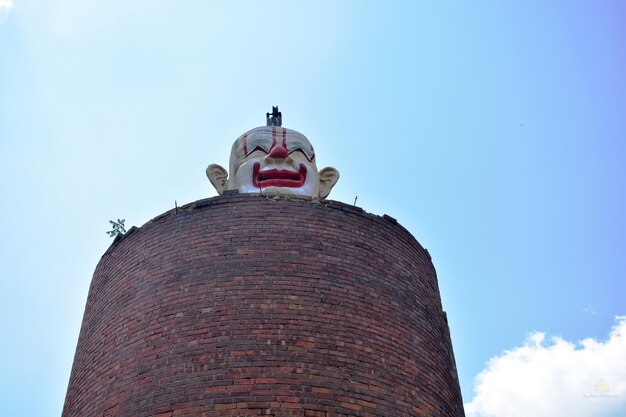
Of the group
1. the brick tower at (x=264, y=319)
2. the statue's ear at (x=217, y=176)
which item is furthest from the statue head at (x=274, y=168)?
the brick tower at (x=264, y=319)

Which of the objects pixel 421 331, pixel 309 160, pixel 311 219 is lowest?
pixel 421 331

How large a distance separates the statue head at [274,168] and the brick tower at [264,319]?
209 centimetres

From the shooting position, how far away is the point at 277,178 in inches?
532

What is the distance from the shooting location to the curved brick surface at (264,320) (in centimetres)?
901

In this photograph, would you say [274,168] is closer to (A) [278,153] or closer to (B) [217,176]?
(A) [278,153]

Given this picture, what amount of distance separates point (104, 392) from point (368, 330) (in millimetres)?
3578

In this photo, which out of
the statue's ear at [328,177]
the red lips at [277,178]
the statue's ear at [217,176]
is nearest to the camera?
the red lips at [277,178]

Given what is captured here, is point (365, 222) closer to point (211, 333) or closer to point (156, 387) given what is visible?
point (211, 333)

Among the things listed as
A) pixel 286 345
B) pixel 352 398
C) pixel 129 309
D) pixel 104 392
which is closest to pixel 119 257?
pixel 129 309

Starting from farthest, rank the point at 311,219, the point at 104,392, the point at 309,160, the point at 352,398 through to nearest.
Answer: the point at 309,160 → the point at 311,219 → the point at 104,392 → the point at 352,398

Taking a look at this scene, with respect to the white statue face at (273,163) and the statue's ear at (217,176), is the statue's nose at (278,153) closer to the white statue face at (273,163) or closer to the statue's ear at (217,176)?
the white statue face at (273,163)

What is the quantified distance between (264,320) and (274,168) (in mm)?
4642

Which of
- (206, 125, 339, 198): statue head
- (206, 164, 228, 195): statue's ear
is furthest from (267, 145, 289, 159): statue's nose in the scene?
(206, 164, 228, 195): statue's ear

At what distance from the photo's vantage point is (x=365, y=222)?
37.9 feet
